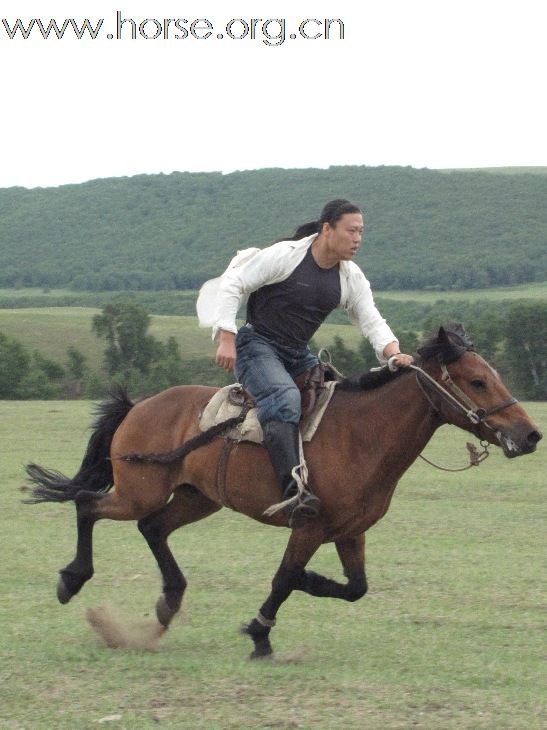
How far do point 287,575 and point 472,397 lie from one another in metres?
1.37

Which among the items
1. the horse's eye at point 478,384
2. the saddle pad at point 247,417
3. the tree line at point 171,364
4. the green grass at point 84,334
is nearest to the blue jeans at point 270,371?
the saddle pad at point 247,417

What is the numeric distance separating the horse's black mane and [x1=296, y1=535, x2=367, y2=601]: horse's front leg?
0.85m

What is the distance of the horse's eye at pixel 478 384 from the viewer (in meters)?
7.02

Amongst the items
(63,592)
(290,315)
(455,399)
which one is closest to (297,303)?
(290,315)

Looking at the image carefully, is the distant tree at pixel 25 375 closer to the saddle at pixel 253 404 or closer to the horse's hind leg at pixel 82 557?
the horse's hind leg at pixel 82 557

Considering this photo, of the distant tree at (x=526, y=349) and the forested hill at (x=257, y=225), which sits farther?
the forested hill at (x=257, y=225)

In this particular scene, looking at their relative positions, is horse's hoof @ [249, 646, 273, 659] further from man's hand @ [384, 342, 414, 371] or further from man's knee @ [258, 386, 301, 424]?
man's hand @ [384, 342, 414, 371]

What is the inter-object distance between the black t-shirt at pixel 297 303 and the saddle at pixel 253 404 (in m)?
0.22

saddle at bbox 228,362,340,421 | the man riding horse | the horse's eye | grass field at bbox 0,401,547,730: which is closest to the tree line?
grass field at bbox 0,401,547,730

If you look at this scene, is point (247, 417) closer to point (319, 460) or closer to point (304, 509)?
point (319, 460)

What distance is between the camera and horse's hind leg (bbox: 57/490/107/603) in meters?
8.08

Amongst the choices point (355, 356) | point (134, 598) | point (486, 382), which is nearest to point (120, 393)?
point (134, 598)

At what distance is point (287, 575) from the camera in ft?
23.7

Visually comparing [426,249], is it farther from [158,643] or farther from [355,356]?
[158,643]
